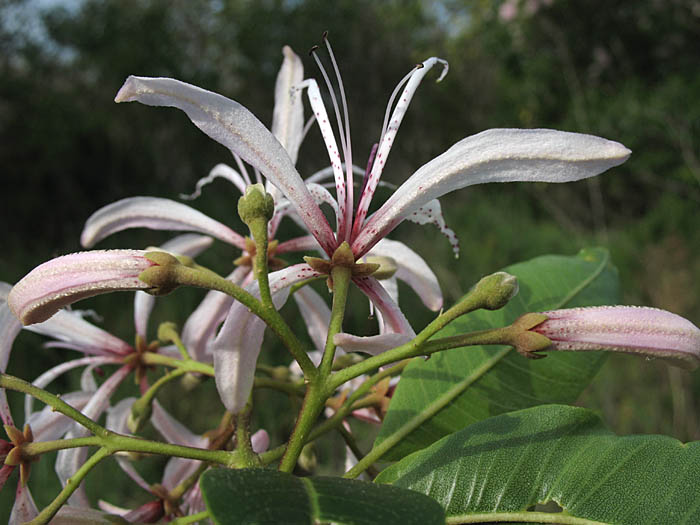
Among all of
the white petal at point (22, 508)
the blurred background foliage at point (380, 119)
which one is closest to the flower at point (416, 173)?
the white petal at point (22, 508)

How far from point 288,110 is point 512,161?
368 millimetres

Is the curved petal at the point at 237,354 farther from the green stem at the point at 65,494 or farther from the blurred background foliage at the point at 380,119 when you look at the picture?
the blurred background foliage at the point at 380,119

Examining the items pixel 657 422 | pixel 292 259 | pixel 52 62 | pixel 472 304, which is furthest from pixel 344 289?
pixel 52 62

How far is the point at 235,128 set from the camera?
55 centimetres

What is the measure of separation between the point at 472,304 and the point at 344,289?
0.35ft

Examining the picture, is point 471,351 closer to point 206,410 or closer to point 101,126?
point 206,410

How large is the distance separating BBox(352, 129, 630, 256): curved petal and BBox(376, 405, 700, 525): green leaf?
0.19 metres

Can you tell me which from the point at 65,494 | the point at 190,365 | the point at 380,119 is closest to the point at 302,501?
the point at 65,494

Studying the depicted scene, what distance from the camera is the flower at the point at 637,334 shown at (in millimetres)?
498

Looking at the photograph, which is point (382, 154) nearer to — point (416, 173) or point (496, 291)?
point (416, 173)

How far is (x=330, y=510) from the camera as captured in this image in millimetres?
385

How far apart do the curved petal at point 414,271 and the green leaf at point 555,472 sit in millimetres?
234

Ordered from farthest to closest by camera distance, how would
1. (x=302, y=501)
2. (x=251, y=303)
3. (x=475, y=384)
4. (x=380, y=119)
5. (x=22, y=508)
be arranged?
(x=380, y=119) < (x=475, y=384) < (x=22, y=508) < (x=251, y=303) < (x=302, y=501)

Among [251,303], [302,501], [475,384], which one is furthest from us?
[475,384]
